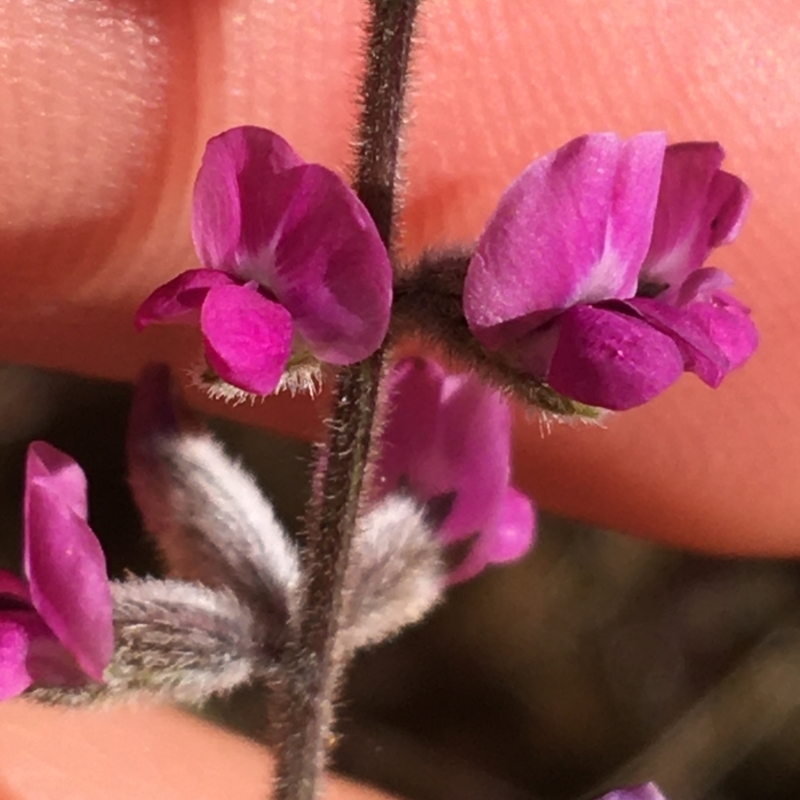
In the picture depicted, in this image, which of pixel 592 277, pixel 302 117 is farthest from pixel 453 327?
pixel 302 117

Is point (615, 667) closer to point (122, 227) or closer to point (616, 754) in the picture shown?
point (616, 754)

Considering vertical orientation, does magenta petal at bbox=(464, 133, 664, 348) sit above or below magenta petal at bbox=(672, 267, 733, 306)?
above

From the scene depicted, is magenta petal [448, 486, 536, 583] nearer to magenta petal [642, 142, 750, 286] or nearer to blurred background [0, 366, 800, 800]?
magenta petal [642, 142, 750, 286]

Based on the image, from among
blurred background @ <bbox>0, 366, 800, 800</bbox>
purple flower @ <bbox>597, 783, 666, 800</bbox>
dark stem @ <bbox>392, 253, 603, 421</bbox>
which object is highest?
dark stem @ <bbox>392, 253, 603, 421</bbox>

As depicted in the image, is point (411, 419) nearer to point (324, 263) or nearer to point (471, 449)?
point (471, 449)

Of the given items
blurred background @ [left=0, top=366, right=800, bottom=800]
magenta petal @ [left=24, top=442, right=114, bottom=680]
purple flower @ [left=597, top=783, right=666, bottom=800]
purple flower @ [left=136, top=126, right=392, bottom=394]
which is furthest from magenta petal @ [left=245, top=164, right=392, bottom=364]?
blurred background @ [left=0, top=366, right=800, bottom=800]

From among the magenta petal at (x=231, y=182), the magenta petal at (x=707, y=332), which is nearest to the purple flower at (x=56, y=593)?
the magenta petal at (x=231, y=182)
